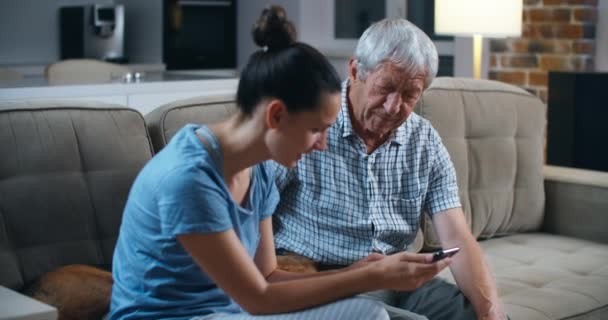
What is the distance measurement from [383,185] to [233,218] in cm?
70

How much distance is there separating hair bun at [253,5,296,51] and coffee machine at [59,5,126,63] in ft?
15.7

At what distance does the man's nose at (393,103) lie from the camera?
6.96 feet

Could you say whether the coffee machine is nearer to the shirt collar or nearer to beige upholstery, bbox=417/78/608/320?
beige upholstery, bbox=417/78/608/320

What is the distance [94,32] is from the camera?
21.1 feet

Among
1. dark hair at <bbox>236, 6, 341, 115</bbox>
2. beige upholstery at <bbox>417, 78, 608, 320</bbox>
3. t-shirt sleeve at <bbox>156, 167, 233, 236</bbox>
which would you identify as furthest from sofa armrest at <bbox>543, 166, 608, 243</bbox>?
t-shirt sleeve at <bbox>156, 167, 233, 236</bbox>

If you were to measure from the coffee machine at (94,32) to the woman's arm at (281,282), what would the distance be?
5.06 metres

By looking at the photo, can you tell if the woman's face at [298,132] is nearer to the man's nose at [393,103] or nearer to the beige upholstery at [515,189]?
the man's nose at [393,103]

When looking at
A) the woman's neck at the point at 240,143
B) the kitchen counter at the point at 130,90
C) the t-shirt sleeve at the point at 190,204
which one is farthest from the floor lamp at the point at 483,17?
the t-shirt sleeve at the point at 190,204

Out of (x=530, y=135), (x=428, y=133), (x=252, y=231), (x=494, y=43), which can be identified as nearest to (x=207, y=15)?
(x=494, y=43)

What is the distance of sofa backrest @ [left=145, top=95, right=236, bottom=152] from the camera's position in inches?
91.6

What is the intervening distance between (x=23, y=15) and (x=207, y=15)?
50.9 inches

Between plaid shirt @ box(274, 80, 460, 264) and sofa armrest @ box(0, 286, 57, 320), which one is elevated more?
plaid shirt @ box(274, 80, 460, 264)

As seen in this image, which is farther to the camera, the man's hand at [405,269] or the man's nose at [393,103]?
the man's nose at [393,103]

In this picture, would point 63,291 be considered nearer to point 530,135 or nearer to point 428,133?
point 428,133
